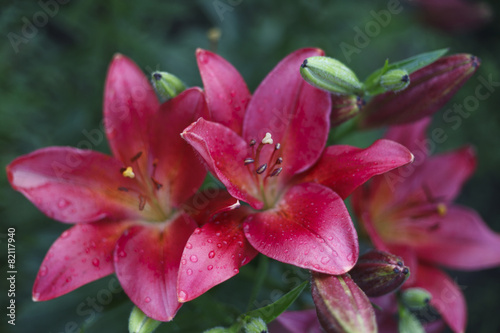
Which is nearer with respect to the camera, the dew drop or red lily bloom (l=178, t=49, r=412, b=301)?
red lily bloom (l=178, t=49, r=412, b=301)

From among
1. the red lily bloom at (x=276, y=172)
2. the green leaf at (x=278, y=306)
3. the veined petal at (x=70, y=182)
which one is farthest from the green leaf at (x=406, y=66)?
the veined petal at (x=70, y=182)

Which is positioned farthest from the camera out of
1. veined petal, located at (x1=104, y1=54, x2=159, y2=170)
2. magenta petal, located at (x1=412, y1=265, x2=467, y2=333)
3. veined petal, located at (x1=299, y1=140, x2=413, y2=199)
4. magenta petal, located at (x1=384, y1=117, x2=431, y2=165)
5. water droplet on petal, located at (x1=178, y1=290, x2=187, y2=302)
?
magenta petal, located at (x1=384, y1=117, x2=431, y2=165)

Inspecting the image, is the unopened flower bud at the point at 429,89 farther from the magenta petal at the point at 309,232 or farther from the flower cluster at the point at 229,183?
the magenta petal at the point at 309,232

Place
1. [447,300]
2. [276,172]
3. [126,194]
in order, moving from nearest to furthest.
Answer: [276,172] < [126,194] < [447,300]

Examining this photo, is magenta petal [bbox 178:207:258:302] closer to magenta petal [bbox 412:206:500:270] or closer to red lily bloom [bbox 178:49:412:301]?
red lily bloom [bbox 178:49:412:301]

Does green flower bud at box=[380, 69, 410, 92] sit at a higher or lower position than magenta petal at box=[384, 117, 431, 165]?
higher

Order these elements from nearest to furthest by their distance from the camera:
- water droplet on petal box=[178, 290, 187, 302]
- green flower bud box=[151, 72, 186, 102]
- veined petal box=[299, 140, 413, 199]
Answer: water droplet on petal box=[178, 290, 187, 302] → veined petal box=[299, 140, 413, 199] → green flower bud box=[151, 72, 186, 102]

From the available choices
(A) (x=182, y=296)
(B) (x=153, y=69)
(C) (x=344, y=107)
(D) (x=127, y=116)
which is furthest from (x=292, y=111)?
(B) (x=153, y=69)

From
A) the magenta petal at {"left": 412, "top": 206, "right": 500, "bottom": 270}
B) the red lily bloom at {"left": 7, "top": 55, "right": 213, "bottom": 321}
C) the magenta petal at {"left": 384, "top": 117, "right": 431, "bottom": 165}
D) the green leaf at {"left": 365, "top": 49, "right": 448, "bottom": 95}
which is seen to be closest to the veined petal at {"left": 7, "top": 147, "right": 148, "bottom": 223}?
the red lily bloom at {"left": 7, "top": 55, "right": 213, "bottom": 321}

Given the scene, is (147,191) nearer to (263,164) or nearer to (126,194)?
(126,194)
